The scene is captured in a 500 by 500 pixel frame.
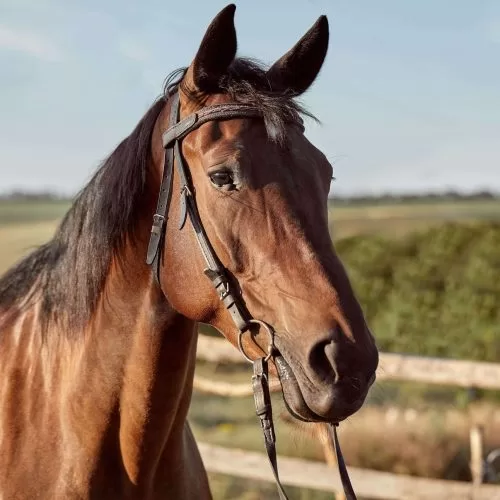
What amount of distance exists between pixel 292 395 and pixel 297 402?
1.2 inches

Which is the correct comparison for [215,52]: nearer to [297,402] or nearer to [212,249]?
[212,249]

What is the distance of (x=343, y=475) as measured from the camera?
8.84ft

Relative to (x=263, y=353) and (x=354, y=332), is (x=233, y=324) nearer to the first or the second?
(x=263, y=353)

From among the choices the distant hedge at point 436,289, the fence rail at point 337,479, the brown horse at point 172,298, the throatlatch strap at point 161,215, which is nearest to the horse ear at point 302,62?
the brown horse at point 172,298

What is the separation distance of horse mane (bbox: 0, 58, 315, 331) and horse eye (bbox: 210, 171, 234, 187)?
289 mm

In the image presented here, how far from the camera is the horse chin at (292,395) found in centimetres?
235

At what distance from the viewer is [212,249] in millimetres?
2617

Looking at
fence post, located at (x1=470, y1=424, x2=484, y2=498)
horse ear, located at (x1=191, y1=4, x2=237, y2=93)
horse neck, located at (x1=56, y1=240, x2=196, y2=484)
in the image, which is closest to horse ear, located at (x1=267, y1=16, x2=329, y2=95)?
horse ear, located at (x1=191, y1=4, x2=237, y2=93)

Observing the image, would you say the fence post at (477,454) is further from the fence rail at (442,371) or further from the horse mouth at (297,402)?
the horse mouth at (297,402)

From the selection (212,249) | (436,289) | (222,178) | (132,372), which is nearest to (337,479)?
(132,372)

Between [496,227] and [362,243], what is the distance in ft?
6.76

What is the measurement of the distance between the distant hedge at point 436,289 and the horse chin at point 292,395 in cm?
796

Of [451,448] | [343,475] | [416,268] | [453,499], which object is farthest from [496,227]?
[343,475]

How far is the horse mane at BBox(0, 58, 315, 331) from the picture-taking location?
2.79 m
